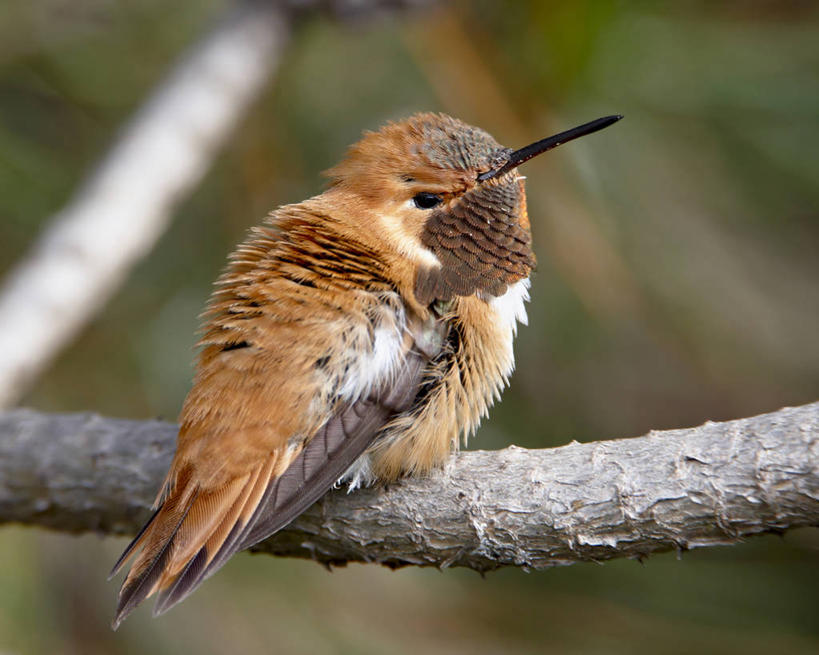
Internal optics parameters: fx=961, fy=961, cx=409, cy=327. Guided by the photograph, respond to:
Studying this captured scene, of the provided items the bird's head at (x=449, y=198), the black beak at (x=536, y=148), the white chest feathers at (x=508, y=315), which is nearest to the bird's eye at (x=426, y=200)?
the bird's head at (x=449, y=198)

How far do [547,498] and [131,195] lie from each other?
177 centimetres

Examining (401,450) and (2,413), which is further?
(2,413)

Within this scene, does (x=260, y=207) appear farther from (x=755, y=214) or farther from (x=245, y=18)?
(x=755, y=214)

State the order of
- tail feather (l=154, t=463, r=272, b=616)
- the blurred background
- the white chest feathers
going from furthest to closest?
the blurred background, the white chest feathers, tail feather (l=154, t=463, r=272, b=616)

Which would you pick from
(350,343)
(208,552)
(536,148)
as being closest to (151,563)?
(208,552)

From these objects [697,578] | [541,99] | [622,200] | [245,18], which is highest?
[245,18]

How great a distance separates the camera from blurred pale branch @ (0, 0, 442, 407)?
281 centimetres

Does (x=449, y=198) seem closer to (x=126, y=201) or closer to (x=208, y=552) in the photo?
(x=208, y=552)

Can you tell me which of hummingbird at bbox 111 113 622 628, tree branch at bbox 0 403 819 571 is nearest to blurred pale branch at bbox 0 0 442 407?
tree branch at bbox 0 403 819 571

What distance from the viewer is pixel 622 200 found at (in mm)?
3447

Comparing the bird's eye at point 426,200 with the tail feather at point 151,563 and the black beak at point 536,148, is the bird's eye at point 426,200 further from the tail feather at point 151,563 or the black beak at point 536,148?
the tail feather at point 151,563

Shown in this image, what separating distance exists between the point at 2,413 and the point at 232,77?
134 cm

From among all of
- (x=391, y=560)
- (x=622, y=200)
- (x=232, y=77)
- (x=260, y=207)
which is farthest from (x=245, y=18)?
(x=391, y=560)

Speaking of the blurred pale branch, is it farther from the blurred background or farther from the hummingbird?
the hummingbird
